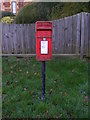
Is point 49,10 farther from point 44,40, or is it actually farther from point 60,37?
point 44,40

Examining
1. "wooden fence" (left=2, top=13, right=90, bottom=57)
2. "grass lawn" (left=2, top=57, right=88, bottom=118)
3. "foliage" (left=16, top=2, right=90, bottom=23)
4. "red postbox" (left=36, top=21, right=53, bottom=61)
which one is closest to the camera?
"grass lawn" (left=2, top=57, right=88, bottom=118)

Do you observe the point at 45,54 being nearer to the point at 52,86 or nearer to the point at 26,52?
the point at 52,86

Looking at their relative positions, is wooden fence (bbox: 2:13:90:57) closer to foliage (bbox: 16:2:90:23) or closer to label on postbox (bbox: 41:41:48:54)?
foliage (bbox: 16:2:90:23)

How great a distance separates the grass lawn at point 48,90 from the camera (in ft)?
12.8

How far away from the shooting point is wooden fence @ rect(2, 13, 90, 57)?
7253 mm

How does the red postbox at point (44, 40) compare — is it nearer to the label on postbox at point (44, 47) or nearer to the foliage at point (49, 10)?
the label on postbox at point (44, 47)

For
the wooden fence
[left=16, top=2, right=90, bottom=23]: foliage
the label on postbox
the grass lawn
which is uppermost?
[left=16, top=2, right=90, bottom=23]: foliage

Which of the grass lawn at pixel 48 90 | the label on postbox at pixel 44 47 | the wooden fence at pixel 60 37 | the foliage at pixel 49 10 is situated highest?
the foliage at pixel 49 10

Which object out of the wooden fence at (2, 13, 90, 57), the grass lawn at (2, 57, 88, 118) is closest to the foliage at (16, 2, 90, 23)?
the wooden fence at (2, 13, 90, 57)

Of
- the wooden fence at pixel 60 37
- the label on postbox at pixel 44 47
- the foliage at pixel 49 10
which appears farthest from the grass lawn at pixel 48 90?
the foliage at pixel 49 10

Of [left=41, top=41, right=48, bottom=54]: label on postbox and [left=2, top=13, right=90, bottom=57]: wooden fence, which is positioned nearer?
[left=41, top=41, right=48, bottom=54]: label on postbox

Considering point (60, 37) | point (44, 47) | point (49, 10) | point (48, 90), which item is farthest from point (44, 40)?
point (49, 10)

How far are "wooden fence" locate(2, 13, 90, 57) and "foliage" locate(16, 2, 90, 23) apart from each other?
1250 mm

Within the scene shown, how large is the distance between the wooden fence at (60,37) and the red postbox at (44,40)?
10.4ft
